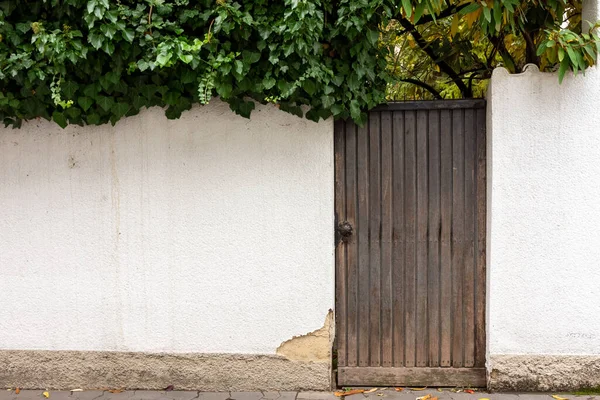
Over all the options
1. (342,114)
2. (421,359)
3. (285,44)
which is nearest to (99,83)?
(285,44)

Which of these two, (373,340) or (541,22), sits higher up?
(541,22)

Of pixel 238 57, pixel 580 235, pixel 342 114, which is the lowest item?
pixel 580 235

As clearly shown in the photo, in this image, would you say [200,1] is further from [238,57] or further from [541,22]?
[541,22]

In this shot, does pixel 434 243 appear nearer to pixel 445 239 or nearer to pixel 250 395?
pixel 445 239

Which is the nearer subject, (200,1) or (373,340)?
(200,1)

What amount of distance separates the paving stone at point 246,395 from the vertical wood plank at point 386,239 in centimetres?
95

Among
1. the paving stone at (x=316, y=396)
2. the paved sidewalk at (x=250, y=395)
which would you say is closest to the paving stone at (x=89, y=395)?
the paved sidewalk at (x=250, y=395)

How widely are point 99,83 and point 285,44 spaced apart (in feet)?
4.31

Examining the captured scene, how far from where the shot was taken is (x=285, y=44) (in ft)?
12.2

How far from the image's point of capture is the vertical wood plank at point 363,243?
4215mm

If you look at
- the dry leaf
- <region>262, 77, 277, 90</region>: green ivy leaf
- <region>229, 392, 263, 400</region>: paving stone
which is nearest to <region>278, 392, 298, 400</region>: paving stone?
<region>229, 392, 263, 400</region>: paving stone

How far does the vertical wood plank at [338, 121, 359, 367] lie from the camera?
422 cm

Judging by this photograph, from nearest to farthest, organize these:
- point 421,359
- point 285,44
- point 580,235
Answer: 1. point 285,44
2. point 580,235
3. point 421,359

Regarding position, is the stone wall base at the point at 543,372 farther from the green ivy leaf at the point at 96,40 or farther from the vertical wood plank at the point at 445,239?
the green ivy leaf at the point at 96,40
